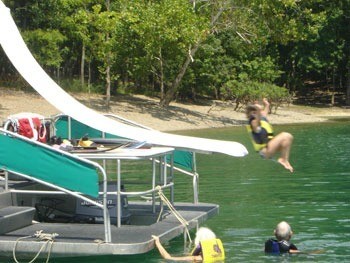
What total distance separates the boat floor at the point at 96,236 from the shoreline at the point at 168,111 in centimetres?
3303

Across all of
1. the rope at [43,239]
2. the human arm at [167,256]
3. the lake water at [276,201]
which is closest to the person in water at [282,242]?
the lake water at [276,201]

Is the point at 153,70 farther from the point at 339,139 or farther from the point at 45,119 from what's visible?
the point at 45,119

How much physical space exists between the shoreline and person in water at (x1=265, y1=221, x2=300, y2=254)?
3472 cm

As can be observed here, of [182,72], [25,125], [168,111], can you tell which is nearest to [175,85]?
[182,72]

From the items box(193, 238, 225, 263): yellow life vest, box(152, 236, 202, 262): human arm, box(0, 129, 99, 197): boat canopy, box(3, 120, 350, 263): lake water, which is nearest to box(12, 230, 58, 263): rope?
box(3, 120, 350, 263): lake water

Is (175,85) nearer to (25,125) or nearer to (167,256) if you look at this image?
(25,125)

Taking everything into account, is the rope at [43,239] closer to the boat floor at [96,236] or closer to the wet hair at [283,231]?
the boat floor at [96,236]

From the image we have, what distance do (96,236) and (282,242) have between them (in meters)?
3.15

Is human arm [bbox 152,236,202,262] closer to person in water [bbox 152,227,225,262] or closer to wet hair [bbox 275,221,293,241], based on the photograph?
person in water [bbox 152,227,225,262]

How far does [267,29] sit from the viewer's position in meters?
59.4

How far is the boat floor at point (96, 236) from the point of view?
551 inches

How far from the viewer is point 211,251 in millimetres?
14445

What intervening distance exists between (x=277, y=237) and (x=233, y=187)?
10.0m

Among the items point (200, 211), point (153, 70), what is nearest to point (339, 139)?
point (153, 70)
